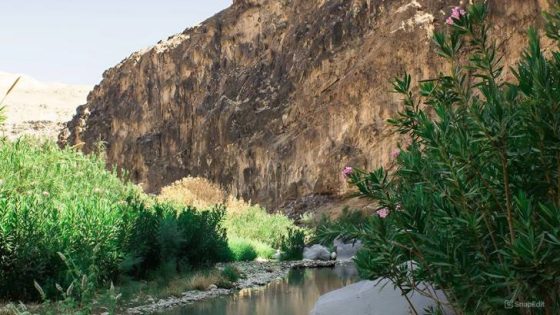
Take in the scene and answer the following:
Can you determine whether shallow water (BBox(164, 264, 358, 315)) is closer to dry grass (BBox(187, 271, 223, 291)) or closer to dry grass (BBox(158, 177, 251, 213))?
dry grass (BBox(187, 271, 223, 291))

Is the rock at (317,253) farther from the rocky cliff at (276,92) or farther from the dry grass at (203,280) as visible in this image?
the rocky cliff at (276,92)

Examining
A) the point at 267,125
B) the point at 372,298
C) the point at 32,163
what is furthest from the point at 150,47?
the point at 372,298

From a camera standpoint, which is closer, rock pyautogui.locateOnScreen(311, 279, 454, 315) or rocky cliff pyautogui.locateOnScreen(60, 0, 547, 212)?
rock pyautogui.locateOnScreen(311, 279, 454, 315)

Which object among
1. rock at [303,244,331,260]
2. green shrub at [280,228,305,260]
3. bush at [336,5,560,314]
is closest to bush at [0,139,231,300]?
bush at [336,5,560,314]

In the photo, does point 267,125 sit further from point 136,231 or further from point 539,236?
point 539,236

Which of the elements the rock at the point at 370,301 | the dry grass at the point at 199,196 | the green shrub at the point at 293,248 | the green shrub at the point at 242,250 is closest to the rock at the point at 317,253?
the green shrub at the point at 293,248

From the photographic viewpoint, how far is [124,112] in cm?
6644

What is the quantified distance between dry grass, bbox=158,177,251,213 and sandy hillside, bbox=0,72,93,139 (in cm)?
3866

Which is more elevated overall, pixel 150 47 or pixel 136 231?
pixel 150 47

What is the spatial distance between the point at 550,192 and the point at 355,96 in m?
36.9

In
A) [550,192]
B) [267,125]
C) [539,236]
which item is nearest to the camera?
[539,236]

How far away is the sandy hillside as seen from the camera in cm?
7881

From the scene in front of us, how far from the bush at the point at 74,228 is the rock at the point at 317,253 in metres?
5.74

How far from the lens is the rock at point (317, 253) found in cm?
2411
